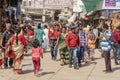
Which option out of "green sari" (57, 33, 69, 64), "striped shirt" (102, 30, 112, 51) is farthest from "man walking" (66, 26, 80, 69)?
"striped shirt" (102, 30, 112, 51)

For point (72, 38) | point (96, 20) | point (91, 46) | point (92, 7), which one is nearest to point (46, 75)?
point (72, 38)

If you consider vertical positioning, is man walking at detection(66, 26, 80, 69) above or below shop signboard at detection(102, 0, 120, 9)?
below

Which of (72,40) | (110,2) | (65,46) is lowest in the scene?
(65,46)

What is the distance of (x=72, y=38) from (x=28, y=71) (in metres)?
1.97

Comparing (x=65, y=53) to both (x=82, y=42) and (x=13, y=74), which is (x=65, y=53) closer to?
(x=82, y=42)

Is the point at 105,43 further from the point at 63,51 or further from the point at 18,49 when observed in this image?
the point at 18,49

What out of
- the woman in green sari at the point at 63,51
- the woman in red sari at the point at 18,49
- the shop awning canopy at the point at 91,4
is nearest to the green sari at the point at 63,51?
the woman in green sari at the point at 63,51

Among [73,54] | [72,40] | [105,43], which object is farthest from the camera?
[73,54]

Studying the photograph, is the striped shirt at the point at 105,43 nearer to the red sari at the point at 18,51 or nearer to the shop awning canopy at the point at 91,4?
the red sari at the point at 18,51

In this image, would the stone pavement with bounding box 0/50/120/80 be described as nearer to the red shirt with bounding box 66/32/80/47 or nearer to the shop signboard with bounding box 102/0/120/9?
the red shirt with bounding box 66/32/80/47

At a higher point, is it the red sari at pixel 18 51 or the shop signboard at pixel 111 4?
the shop signboard at pixel 111 4

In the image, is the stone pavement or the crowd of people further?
the crowd of people

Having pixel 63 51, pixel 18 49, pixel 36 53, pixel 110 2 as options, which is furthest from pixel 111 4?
pixel 36 53

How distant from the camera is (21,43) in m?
14.8
